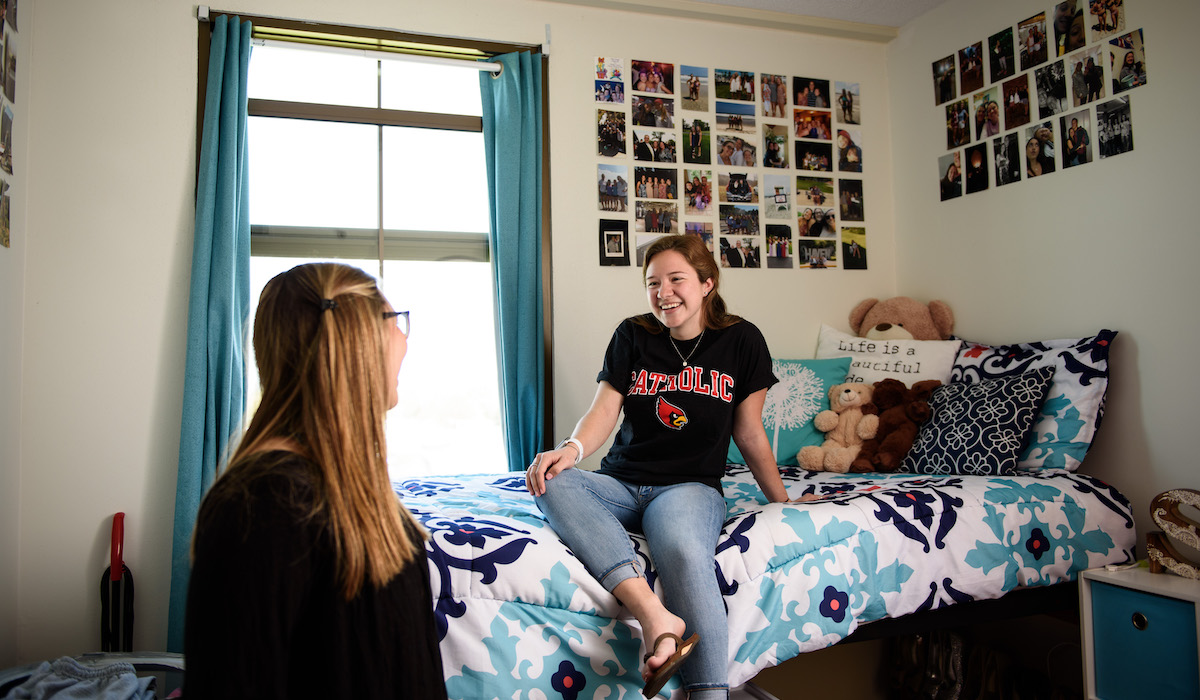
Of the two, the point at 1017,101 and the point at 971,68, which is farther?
the point at 971,68

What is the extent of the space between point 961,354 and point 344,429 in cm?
243

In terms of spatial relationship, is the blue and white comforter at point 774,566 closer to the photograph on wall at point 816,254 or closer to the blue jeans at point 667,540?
the blue jeans at point 667,540

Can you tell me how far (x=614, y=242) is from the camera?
2969 millimetres

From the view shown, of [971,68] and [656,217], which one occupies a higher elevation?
[971,68]

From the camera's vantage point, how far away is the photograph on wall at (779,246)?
3.15m

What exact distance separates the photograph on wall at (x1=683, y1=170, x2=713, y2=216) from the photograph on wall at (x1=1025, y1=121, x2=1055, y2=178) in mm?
1129

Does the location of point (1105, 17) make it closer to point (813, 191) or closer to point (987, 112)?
point (987, 112)

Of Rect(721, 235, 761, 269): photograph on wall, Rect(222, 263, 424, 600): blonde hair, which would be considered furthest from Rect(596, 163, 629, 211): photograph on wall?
Rect(222, 263, 424, 600): blonde hair

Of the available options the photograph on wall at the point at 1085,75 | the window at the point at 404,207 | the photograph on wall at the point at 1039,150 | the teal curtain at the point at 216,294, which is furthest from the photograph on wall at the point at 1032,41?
the teal curtain at the point at 216,294

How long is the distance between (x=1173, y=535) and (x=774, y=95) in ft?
6.95

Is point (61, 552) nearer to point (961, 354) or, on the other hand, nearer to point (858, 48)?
point (961, 354)

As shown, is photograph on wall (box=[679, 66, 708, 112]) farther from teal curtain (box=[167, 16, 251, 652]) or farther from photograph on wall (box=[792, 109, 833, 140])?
teal curtain (box=[167, 16, 251, 652])

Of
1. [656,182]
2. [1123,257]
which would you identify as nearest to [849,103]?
[656,182]

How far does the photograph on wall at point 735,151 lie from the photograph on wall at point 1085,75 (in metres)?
1.13
